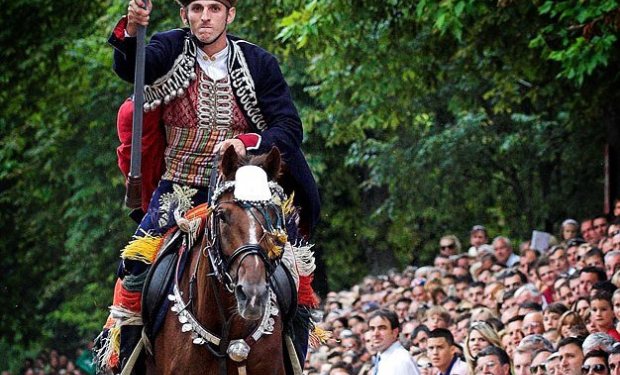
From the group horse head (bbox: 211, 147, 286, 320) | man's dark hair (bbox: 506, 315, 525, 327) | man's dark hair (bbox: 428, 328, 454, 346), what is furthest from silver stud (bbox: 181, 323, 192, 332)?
man's dark hair (bbox: 506, 315, 525, 327)

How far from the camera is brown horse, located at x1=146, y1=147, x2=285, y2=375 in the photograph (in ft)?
26.8

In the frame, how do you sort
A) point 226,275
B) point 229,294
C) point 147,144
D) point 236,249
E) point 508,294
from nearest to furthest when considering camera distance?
point 236,249 → point 226,275 → point 229,294 → point 147,144 → point 508,294

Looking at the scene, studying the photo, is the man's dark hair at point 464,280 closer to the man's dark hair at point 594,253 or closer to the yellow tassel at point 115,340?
the man's dark hair at point 594,253

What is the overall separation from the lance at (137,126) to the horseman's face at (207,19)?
509 millimetres

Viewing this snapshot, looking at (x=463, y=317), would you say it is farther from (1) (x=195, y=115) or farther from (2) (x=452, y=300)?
(1) (x=195, y=115)

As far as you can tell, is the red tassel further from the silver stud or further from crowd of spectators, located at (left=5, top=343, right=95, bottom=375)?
crowd of spectators, located at (left=5, top=343, right=95, bottom=375)

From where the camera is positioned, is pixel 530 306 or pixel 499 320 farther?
pixel 499 320

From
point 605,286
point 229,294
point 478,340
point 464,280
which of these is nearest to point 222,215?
point 229,294

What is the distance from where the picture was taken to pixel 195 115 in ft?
31.2

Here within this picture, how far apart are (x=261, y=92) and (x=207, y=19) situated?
56cm

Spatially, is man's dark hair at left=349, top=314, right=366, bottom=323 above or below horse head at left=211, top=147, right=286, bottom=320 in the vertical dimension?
below

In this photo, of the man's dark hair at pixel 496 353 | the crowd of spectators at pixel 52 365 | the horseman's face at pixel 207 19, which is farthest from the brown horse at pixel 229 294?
the crowd of spectators at pixel 52 365

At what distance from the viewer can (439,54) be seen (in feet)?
75.3

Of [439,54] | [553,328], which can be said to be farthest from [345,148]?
[553,328]
